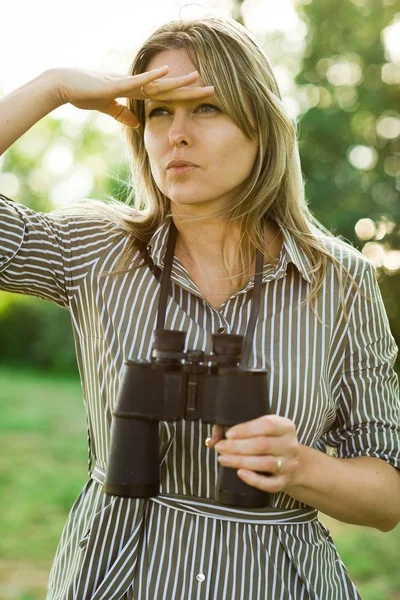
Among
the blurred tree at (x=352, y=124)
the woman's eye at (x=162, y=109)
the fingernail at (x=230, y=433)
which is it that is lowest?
the fingernail at (x=230, y=433)

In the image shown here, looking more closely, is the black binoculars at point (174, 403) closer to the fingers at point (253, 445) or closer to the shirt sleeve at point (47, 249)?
the fingers at point (253, 445)

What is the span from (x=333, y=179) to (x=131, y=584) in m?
10.1

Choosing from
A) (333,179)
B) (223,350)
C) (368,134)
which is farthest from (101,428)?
(368,134)

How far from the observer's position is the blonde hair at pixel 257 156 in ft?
6.95

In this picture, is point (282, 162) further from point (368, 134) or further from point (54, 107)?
point (368, 134)

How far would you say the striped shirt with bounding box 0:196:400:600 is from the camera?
192cm

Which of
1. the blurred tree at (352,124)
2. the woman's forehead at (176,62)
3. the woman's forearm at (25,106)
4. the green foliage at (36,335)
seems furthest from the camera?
the green foliage at (36,335)

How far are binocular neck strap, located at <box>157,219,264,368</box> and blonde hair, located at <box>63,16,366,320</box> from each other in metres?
0.06

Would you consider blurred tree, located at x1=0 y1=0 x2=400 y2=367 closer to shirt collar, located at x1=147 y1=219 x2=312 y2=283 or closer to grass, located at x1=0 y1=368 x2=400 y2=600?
grass, located at x1=0 y1=368 x2=400 y2=600

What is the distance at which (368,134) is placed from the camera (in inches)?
486

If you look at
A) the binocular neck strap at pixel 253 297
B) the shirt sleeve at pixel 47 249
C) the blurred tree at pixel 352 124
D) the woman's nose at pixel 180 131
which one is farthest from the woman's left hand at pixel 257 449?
the blurred tree at pixel 352 124

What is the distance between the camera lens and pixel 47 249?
2029 mm

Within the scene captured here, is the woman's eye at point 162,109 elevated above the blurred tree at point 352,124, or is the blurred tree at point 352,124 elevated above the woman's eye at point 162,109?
the blurred tree at point 352,124

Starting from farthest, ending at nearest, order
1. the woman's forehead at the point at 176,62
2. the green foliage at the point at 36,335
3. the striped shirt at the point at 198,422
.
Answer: the green foliage at the point at 36,335 < the woman's forehead at the point at 176,62 < the striped shirt at the point at 198,422
